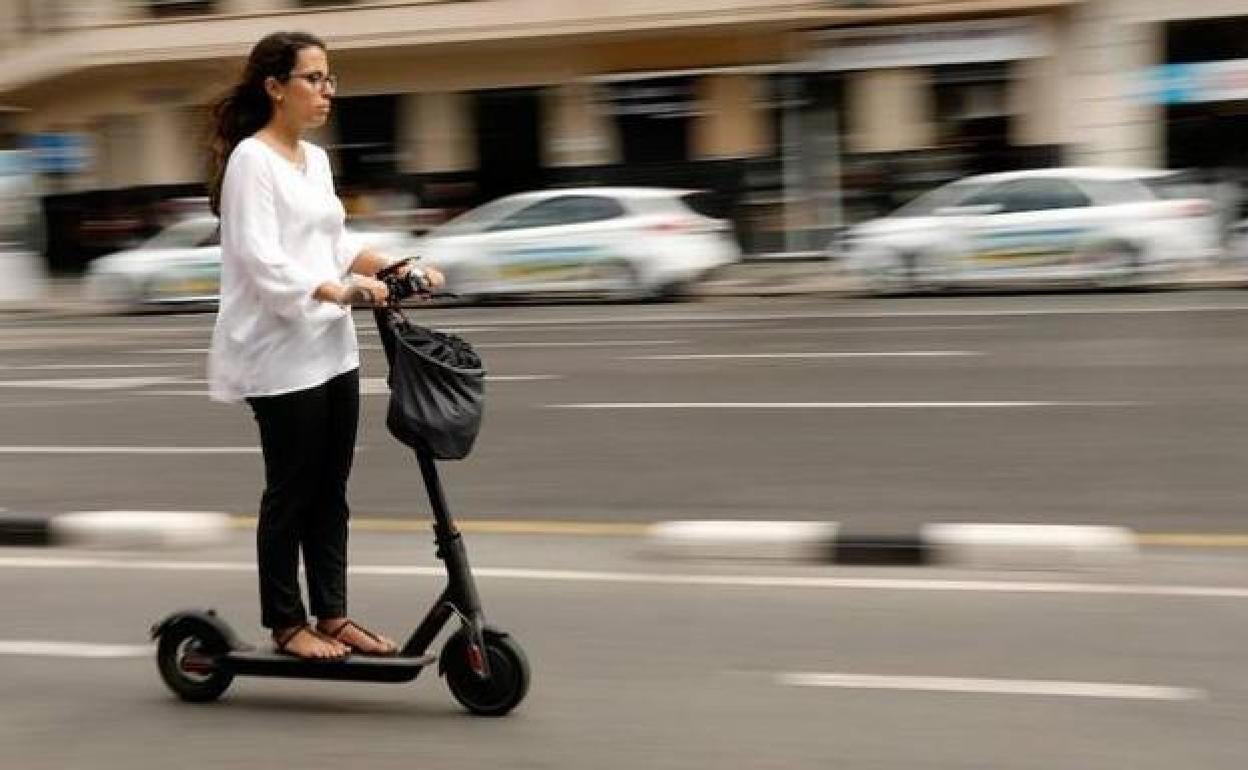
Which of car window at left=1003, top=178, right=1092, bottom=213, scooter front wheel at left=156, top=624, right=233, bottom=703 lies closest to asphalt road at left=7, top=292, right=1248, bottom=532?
car window at left=1003, top=178, right=1092, bottom=213

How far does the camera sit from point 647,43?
28109 millimetres

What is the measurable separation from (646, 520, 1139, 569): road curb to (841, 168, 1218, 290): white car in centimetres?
1296

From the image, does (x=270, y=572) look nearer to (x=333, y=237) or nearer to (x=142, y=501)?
(x=333, y=237)

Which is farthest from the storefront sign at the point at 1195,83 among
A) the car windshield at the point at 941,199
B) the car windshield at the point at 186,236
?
the car windshield at the point at 186,236

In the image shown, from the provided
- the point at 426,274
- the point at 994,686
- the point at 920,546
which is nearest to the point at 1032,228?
the point at 920,546

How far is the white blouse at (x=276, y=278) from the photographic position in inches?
176

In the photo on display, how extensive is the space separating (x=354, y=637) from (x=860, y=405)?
21.3ft

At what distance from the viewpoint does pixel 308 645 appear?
15.6 ft

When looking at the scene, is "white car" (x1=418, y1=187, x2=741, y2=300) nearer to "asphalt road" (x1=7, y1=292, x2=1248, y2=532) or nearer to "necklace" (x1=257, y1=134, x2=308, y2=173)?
"asphalt road" (x1=7, y1=292, x2=1248, y2=532)

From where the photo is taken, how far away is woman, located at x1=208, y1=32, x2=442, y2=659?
4.48 meters

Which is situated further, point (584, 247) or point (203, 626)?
point (584, 247)

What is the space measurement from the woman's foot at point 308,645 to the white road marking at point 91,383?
9258 mm

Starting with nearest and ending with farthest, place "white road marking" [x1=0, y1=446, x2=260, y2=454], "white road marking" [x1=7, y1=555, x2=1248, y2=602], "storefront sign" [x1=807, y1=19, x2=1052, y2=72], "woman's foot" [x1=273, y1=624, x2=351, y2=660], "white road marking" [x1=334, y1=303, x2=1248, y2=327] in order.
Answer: "woman's foot" [x1=273, y1=624, x2=351, y2=660]
"white road marking" [x1=7, y1=555, x2=1248, y2=602]
"white road marking" [x1=0, y1=446, x2=260, y2=454]
"white road marking" [x1=334, y1=303, x2=1248, y2=327]
"storefront sign" [x1=807, y1=19, x2=1052, y2=72]

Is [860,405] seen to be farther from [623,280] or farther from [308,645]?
[623,280]
